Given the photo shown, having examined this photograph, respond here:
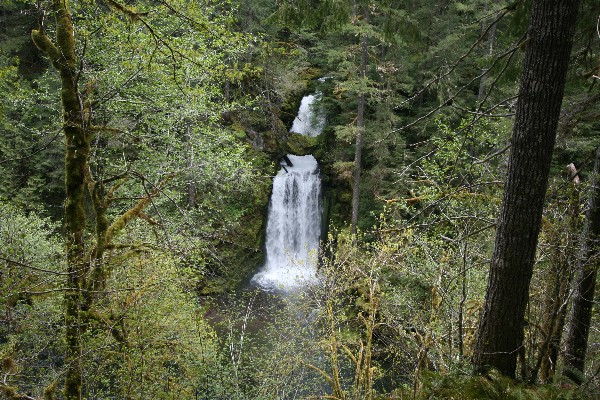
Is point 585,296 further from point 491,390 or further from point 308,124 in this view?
point 308,124

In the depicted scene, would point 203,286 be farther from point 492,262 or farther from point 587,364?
point 492,262

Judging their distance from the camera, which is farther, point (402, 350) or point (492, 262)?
point (402, 350)

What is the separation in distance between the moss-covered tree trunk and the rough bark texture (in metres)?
4.16

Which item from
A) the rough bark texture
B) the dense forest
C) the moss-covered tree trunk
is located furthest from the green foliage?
the moss-covered tree trunk

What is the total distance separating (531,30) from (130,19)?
3385mm

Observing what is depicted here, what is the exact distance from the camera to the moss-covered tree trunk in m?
4.43

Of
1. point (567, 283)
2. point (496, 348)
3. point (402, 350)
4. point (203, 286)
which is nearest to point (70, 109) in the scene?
point (496, 348)

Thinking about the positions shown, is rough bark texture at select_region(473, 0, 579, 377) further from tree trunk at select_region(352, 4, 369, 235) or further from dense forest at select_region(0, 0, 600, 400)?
tree trunk at select_region(352, 4, 369, 235)

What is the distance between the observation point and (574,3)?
115 inches

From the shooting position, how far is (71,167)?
16.2ft

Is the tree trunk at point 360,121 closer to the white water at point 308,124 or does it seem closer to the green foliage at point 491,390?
the white water at point 308,124

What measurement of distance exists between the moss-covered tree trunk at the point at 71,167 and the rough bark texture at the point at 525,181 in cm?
416

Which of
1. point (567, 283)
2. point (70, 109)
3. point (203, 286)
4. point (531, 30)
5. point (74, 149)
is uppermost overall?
point (531, 30)

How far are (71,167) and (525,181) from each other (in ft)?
16.2
